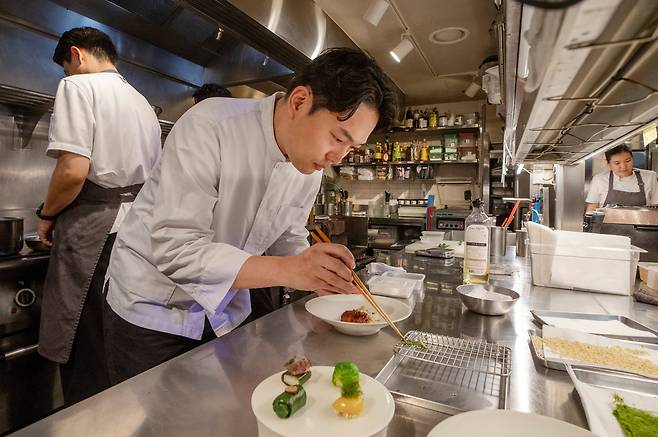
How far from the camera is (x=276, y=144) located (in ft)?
4.01

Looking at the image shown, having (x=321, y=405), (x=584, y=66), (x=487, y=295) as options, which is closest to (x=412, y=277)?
(x=487, y=295)

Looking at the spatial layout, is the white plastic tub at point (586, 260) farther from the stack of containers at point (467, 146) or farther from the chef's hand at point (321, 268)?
the stack of containers at point (467, 146)

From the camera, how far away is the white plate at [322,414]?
48 cm

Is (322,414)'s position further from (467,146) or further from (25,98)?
(467,146)

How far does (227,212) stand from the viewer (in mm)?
1182

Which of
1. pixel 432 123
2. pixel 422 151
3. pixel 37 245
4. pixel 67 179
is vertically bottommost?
pixel 37 245

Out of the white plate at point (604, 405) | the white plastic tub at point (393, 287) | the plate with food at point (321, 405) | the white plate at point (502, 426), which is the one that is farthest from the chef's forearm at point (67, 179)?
the white plate at point (604, 405)

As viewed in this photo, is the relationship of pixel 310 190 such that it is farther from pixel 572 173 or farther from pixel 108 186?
pixel 572 173

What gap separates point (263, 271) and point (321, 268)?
16cm

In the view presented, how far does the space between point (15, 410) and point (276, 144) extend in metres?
2.09

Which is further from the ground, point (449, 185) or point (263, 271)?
point (449, 185)

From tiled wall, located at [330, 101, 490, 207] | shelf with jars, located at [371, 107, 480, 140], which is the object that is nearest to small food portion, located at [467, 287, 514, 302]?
shelf with jars, located at [371, 107, 480, 140]

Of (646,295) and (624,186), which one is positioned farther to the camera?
(624,186)

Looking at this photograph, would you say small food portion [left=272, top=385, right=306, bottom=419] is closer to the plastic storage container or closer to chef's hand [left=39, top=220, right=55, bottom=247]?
the plastic storage container
